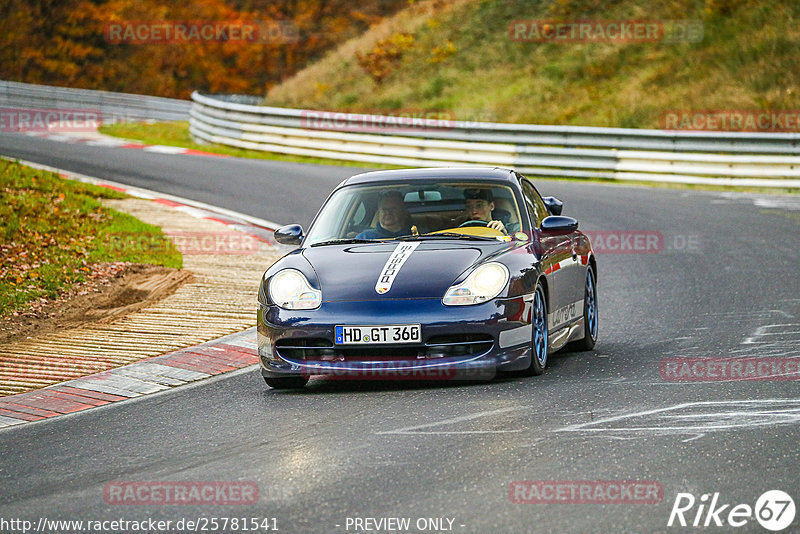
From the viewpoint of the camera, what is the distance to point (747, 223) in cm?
1697

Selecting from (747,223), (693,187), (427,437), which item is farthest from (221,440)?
(693,187)

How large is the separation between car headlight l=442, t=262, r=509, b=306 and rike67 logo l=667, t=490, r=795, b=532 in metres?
2.77

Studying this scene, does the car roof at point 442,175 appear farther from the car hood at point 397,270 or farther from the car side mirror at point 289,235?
the car hood at point 397,270

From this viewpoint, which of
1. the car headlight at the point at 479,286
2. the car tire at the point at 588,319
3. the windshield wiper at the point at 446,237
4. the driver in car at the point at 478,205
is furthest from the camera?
the car tire at the point at 588,319

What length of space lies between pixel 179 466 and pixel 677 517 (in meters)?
2.44

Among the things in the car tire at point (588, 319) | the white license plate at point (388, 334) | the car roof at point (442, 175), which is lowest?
the car tire at point (588, 319)

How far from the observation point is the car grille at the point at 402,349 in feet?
24.6

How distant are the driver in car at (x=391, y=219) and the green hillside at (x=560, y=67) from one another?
62.7ft

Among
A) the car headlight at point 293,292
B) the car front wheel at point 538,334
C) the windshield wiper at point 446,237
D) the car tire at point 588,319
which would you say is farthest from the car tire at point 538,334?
the car headlight at point 293,292

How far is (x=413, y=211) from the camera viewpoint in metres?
9.07

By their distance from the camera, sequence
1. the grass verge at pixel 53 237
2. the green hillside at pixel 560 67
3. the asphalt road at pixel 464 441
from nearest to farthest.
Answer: the asphalt road at pixel 464 441 → the grass verge at pixel 53 237 → the green hillside at pixel 560 67

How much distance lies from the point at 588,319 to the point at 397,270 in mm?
2202

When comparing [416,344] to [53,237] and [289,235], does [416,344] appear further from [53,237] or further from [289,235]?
[53,237]

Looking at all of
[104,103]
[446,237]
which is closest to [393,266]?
[446,237]
